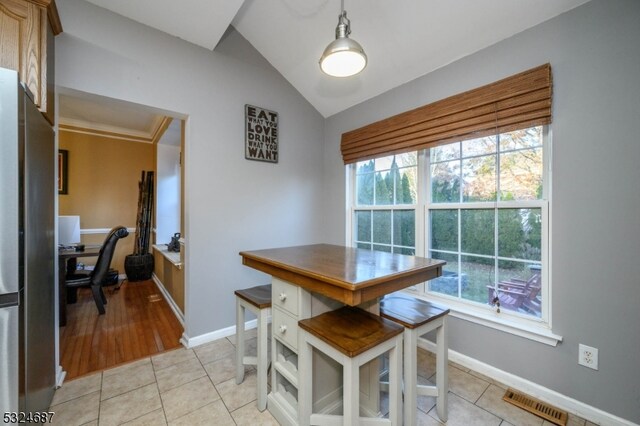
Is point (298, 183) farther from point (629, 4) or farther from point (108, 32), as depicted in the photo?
point (629, 4)

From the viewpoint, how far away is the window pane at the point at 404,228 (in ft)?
8.26

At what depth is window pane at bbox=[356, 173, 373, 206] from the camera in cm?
299

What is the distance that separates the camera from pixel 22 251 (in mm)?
1098

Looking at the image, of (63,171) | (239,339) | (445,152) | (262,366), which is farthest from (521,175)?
(63,171)

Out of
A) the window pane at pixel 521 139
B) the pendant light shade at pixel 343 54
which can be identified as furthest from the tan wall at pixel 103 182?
the window pane at pixel 521 139

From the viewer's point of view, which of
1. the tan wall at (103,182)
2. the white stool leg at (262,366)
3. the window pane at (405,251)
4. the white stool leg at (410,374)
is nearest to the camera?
the white stool leg at (410,374)

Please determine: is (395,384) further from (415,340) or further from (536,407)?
(536,407)

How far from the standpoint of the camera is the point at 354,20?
7.16 feet

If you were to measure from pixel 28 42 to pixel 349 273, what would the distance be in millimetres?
2114

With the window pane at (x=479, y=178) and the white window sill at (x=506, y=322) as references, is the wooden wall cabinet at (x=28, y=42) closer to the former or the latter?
the window pane at (x=479, y=178)

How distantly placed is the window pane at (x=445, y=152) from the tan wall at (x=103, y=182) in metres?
4.94

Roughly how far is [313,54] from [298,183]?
1.35 metres

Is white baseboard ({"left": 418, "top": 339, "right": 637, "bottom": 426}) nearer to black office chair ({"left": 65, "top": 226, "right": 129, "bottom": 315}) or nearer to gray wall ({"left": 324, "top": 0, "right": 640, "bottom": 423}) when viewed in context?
gray wall ({"left": 324, "top": 0, "right": 640, "bottom": 423})

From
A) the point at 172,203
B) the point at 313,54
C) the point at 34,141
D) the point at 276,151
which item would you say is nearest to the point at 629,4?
the point at 313,54
